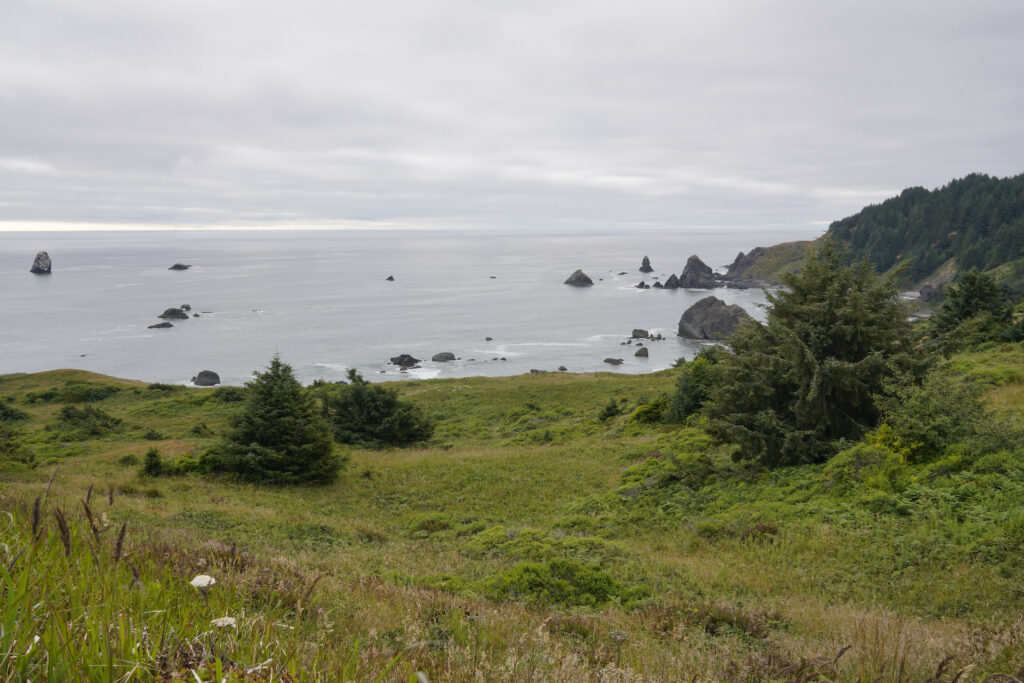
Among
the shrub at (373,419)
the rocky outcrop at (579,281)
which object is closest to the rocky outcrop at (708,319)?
the shrub at (373,419)

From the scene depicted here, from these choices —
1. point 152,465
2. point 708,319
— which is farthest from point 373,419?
point 708,319

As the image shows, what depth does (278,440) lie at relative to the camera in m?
20.4

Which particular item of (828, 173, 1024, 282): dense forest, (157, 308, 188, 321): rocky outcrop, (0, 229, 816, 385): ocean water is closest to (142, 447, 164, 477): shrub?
(0, 229, 816, 385): ocean water

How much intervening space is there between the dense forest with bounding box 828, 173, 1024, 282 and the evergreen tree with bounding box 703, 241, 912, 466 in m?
126

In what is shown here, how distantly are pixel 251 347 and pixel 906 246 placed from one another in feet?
531

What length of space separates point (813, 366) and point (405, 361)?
221ft

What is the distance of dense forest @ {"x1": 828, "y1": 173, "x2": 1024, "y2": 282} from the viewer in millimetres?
121062

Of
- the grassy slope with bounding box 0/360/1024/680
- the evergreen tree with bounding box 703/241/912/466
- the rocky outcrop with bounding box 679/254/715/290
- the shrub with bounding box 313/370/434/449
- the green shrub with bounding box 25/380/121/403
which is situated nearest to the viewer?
the grassy slope with bounding box 0/360/1024/680


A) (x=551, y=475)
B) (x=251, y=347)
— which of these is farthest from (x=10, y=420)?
(x=251, y=347)

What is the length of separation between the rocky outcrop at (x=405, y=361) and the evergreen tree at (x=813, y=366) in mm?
64103

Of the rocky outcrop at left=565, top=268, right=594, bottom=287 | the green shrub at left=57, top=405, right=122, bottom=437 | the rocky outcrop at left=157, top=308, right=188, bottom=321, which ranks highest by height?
the rocky outcrop at left=565, top=268, right=594, bottom=287

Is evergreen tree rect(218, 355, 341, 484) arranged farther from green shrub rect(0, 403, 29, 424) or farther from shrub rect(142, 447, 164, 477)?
green shrub rect(0, 403, 29, 424)

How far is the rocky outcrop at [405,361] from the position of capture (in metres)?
77.4

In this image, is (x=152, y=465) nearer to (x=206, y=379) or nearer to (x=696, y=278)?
(x=206, y=379)
